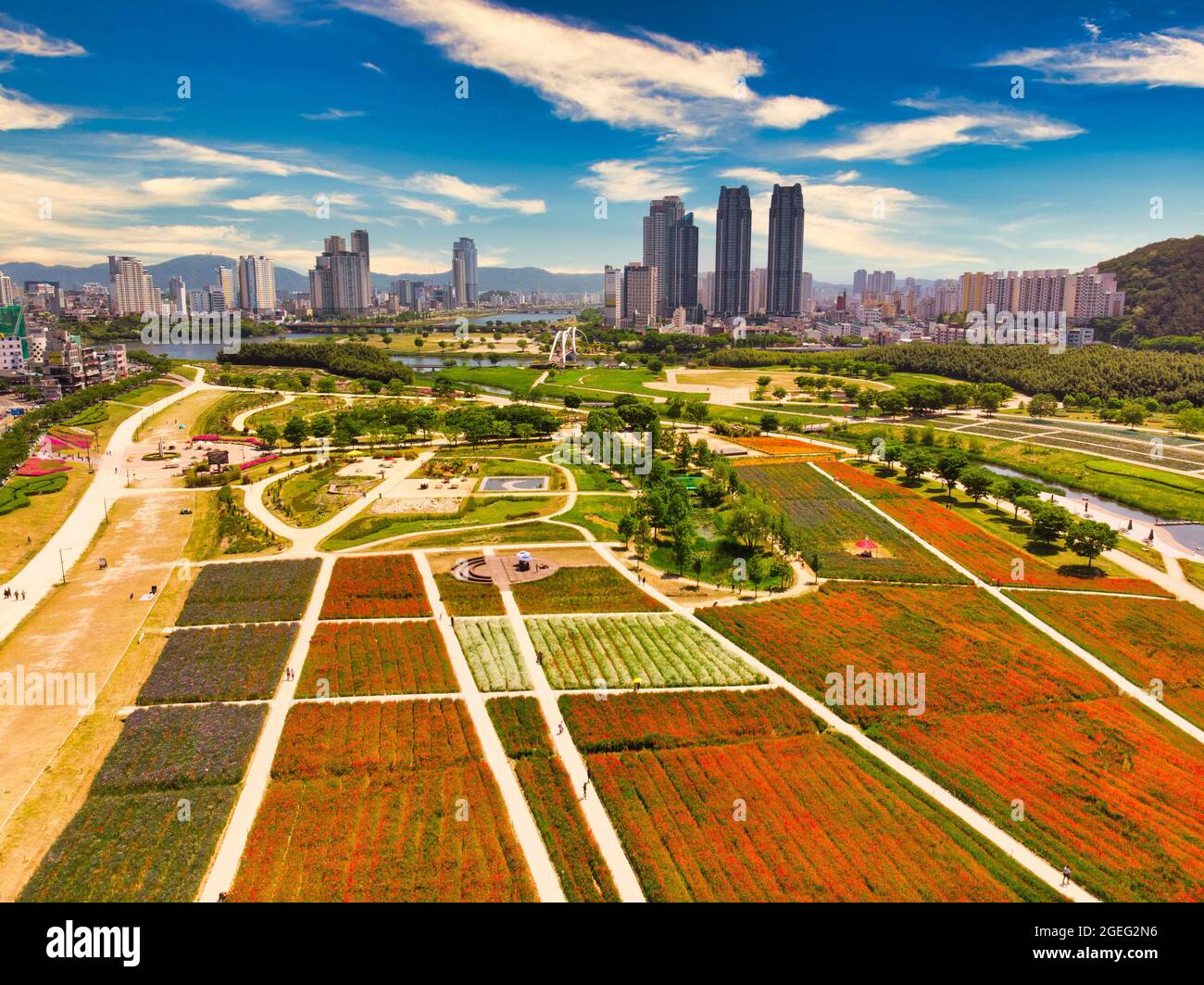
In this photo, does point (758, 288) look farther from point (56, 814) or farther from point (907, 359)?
point (56, 814)

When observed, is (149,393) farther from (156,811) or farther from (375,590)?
(156,811)

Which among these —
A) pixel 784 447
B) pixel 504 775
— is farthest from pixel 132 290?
pixel 504 775

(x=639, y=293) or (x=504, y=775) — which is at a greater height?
(x=639, y=293)

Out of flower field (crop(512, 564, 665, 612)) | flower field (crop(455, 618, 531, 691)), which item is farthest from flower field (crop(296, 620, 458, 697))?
flower field (crop(512, 564, 665, 612))

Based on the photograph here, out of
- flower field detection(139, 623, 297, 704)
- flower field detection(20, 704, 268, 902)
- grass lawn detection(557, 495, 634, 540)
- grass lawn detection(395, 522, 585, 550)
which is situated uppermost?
grass lawn detection(557, 495, 634, 540)

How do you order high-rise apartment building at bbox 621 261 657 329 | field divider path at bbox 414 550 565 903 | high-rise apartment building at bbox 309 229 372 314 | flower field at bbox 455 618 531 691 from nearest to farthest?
field divider path at bbox 414 550 565 903
flower field at bbox 455 618 531 691
high-rise apartment building at bbox 621 261 657 329
high-rise apartment building at bbox 309 229 372 314

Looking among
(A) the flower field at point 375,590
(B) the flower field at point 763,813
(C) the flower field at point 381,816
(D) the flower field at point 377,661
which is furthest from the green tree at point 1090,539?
(C) the flower field at point 381,816

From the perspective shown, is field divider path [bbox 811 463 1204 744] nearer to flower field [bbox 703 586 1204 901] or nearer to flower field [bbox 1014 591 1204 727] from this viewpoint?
flower field [bbox 1014 591 1204 727]
